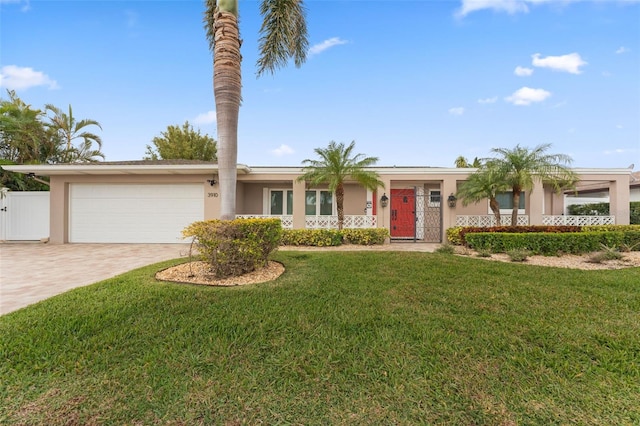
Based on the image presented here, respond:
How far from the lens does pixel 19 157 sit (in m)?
13.9

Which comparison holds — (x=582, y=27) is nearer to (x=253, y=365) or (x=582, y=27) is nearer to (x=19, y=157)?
(x=253, y=365)

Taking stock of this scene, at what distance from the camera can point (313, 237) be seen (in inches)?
404

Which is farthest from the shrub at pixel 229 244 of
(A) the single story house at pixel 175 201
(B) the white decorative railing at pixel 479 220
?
(B) the white decorative railing at pixel 479 220

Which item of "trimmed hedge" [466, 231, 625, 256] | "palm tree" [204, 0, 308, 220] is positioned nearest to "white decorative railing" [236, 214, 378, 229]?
"trimmed hedge" [466, 231, 625, 256]

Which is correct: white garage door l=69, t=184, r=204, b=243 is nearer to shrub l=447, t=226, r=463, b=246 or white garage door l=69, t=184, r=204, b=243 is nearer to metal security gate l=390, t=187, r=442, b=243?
metal security gate l=390, t=187, r=442, b=243

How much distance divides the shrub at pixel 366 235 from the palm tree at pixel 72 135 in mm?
16520

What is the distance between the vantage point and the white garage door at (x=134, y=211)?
11.3 m

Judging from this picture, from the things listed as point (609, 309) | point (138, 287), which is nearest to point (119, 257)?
point (138, 287)

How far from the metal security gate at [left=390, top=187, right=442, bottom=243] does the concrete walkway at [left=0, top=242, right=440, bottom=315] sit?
962 cm

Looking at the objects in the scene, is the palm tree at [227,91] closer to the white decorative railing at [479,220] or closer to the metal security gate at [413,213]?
the metal security gate at [413,213]

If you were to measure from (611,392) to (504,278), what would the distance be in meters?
3.18

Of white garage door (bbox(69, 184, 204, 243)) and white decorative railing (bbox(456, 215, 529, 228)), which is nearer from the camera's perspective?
white garage door (bbox(69, 184, 204, 243))

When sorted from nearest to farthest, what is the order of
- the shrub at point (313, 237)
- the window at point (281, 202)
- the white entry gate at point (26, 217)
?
the shrub at point (313, 237) → the white entry gate at point (26, 217) → the window at point (281, 202)

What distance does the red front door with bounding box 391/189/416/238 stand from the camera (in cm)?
1299
